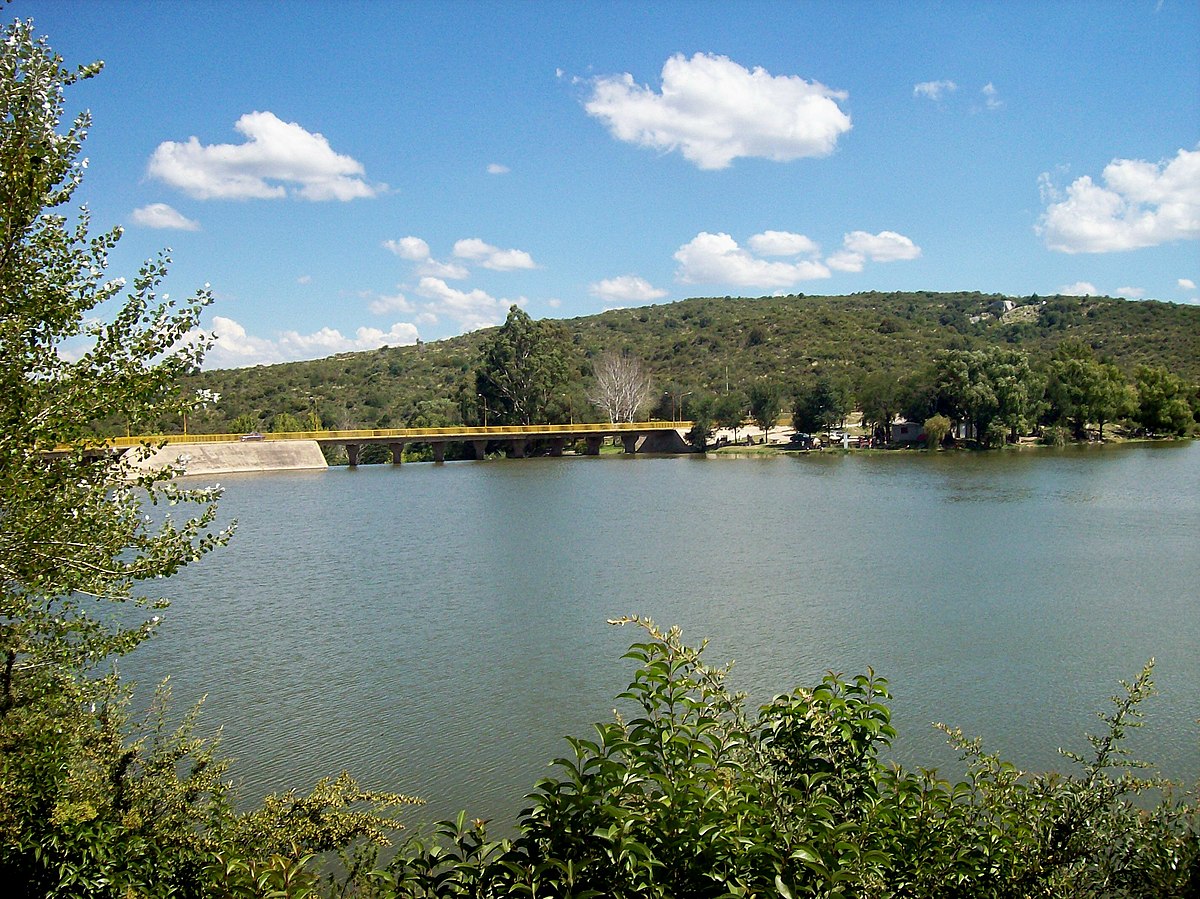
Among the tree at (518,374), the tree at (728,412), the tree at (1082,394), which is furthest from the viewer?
the tree at (518,374)

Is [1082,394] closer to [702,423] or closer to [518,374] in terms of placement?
[702,423]

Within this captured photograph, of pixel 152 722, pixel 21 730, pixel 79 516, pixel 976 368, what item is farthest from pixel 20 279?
pixel 976 368

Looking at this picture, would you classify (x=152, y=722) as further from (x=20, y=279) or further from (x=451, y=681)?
(x=20, y=279)

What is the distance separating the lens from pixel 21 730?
17.4 feet

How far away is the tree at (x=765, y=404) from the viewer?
Result: 7406 cm

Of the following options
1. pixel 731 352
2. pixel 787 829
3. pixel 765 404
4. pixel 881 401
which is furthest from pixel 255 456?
pixel 731 352

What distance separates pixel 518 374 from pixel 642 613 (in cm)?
6523

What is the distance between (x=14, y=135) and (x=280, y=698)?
8.57 meters

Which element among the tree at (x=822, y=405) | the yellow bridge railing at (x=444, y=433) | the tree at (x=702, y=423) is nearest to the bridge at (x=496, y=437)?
the yellow bridge railing at (x=444, y=433)

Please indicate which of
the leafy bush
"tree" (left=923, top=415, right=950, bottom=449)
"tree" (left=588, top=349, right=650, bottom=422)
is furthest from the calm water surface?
"tree" (left=588, top=349, right=650, bottom=422)

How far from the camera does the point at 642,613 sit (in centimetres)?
1563

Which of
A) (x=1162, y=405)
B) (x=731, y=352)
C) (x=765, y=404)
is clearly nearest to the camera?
(x=1162, y=405)

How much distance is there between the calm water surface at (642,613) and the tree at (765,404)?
135 feet

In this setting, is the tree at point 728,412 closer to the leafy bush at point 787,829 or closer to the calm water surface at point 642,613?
the calm water surface at point 642,613
